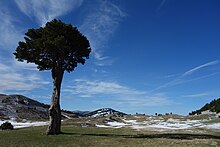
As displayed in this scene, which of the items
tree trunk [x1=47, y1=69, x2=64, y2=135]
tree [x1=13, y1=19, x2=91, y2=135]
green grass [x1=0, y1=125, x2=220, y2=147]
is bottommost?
green grass [x1=0, y1=125, x2=220, y2=147]

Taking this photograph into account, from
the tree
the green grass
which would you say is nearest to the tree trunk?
the tree

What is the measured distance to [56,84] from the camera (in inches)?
1572

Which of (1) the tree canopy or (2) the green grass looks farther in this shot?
(1) the tree canopy

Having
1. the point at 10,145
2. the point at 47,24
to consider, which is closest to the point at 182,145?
the point at 10,145

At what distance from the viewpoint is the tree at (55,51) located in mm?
37625

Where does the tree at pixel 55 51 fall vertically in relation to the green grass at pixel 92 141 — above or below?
above

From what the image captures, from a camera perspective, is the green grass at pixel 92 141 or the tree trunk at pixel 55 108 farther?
the tree trunk at pixel 55 108

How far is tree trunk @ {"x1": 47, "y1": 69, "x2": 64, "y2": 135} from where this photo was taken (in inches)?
1454

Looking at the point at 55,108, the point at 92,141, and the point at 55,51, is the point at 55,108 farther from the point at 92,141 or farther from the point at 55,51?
the point at 92,141

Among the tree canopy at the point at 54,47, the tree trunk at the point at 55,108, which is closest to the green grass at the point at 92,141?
the tree trunk at the point at 55,108

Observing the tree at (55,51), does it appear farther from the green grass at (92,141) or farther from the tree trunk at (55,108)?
the green grass at (92,141)

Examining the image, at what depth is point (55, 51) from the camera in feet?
128

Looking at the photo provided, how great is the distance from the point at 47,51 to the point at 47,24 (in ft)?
14.7

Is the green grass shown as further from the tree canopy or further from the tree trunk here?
the tree canopy
